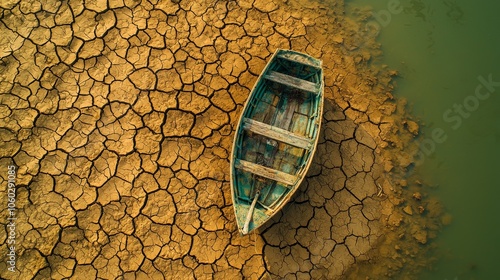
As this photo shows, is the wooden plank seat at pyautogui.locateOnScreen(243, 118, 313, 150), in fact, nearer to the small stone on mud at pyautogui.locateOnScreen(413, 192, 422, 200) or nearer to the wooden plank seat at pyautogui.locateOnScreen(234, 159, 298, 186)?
the wooden plank seat at pyautogui.locateOnScreen(234, 159, 298, 186)

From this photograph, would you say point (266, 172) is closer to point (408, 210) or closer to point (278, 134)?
point (278, 134)

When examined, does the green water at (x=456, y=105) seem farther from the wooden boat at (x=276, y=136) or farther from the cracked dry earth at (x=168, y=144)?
the wooden boat at (x=276, y=136)

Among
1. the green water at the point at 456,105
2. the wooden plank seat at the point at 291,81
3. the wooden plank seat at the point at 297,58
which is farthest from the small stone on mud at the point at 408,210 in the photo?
the wooden plank seat at the point at 297,58

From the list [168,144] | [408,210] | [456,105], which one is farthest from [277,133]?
[456,105]

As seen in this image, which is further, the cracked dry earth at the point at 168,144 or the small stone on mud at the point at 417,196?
the small stone on mud at the point at 417,196

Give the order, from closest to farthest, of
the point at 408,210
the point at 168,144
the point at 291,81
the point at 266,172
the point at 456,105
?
the point at 266,172 → the point at 291,81 → the point at 168,144 → the point at 408,210 → the point at 456,105

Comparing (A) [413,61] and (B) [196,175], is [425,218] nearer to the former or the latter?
(A) [413,61]

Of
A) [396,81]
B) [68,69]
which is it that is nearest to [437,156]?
[396,81]
